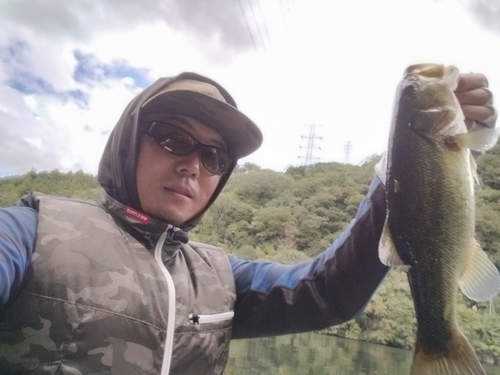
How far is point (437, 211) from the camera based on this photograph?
1.66 metres

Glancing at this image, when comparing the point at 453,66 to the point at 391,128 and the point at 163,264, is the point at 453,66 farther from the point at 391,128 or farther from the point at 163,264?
the point at 163,264

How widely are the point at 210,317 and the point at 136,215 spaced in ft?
1.83

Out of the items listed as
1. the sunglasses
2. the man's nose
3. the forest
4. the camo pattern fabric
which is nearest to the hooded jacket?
the camo pattern fabric


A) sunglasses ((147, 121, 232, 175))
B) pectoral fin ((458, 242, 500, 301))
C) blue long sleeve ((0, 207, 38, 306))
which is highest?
sunglasses ((147, 121, 232, 175))

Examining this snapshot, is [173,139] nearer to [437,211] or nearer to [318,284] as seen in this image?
[318,284]

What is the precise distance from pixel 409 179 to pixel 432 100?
29cm

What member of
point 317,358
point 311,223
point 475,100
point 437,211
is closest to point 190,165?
point 437,211

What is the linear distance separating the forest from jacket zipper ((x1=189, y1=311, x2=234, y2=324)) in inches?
755

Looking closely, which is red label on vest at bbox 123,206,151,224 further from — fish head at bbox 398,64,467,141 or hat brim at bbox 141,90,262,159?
fish head at bbox 398,64,467,141

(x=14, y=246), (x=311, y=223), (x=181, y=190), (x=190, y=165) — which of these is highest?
(x=311, y=223)

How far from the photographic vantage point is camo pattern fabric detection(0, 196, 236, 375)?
64.9 inches

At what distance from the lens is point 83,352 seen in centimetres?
170

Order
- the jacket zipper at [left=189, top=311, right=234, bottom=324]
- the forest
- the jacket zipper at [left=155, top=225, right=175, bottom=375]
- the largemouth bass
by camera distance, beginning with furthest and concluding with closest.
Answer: the forest, the jacket zipper at [left=189, top=311, right=234, bottom=324], the jacket zipper at [left=155, top=225, right=175, bottom=375], the largemouth bass

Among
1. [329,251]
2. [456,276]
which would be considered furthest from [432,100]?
[329,251]
